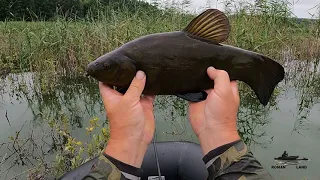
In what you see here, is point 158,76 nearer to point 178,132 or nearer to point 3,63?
point 178,132

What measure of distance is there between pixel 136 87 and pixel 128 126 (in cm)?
21

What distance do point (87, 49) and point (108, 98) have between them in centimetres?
560

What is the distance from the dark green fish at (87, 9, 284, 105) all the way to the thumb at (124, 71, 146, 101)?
48 millimetres

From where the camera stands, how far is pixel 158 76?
5.94ft

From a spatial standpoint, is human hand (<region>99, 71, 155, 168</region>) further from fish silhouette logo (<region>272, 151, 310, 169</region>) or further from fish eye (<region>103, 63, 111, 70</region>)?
fish silhouette logo (<region>272, 151, 310, 169</region>)

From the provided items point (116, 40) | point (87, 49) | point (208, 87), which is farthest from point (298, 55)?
point (208, 87)

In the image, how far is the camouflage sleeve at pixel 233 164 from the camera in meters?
1.56

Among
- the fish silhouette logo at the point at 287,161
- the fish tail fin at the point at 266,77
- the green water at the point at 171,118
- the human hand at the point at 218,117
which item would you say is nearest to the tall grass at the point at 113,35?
the green water at the point at 171,118

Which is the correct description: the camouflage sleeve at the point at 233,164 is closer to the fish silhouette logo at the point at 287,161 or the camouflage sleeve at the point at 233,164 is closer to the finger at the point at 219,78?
the finger at the point at 219,78

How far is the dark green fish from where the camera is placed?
1.74 metres

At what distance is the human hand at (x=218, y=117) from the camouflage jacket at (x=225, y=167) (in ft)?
0.14

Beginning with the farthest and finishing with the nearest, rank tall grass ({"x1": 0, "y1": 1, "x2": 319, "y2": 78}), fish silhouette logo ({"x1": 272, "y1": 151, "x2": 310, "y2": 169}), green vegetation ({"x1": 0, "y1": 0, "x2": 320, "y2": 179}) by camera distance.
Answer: tall grass ({"x1": 0, "y1": 1, "x2": 319, "y2": 78}) < green vegetation ({"x1": 0, "y1": 0, "x2": 320, "y2": 179}) < fish silhouette logo ({"x1": 272, "y1": 151, "x2": 310, "y2": 169})

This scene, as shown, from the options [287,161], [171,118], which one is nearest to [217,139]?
[287,161]

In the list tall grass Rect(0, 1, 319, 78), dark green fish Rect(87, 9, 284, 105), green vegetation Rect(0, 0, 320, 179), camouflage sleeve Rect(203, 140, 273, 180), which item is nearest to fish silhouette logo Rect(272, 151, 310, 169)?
green vegetation Rect(0, 0, 320, 179)
